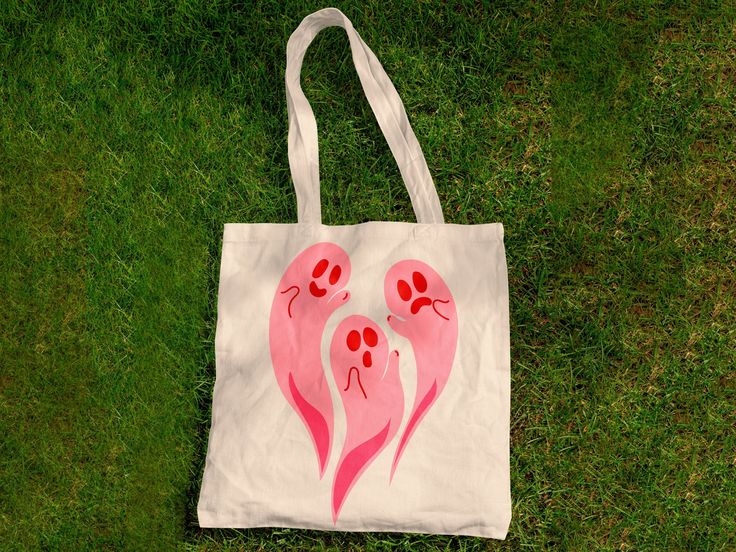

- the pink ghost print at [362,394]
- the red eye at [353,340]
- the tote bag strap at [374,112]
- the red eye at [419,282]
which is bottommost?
the pink ghost print at [362,394]

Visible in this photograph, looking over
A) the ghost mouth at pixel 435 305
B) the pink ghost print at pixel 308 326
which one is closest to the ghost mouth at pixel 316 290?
the pink ghost print at pixel 308 326

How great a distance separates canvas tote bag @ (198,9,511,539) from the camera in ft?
4.06

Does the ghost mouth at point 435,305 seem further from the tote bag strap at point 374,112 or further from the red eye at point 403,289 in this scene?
the tote bag strap at point 374,112

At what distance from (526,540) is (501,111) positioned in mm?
906

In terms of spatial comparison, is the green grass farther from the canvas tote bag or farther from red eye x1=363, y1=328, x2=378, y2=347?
red eye x1=363, y1=328, x2=378, y2=347

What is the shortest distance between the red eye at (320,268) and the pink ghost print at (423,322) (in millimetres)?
124

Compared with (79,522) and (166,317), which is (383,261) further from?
(79,522)

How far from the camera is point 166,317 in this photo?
1.41 m

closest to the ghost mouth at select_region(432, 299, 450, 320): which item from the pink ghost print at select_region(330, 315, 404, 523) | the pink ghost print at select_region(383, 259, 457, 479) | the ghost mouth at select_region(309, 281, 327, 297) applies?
the pink ghost print at select_region(383, 259, 457, 479)

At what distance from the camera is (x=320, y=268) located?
1304 millimetres

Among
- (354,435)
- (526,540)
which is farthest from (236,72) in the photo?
(526,540)

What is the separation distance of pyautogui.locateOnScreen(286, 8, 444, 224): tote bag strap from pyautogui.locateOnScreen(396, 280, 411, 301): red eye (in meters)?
0.14

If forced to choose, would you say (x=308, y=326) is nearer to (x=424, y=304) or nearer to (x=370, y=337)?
(x=370, y=337)

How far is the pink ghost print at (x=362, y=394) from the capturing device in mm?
1233
